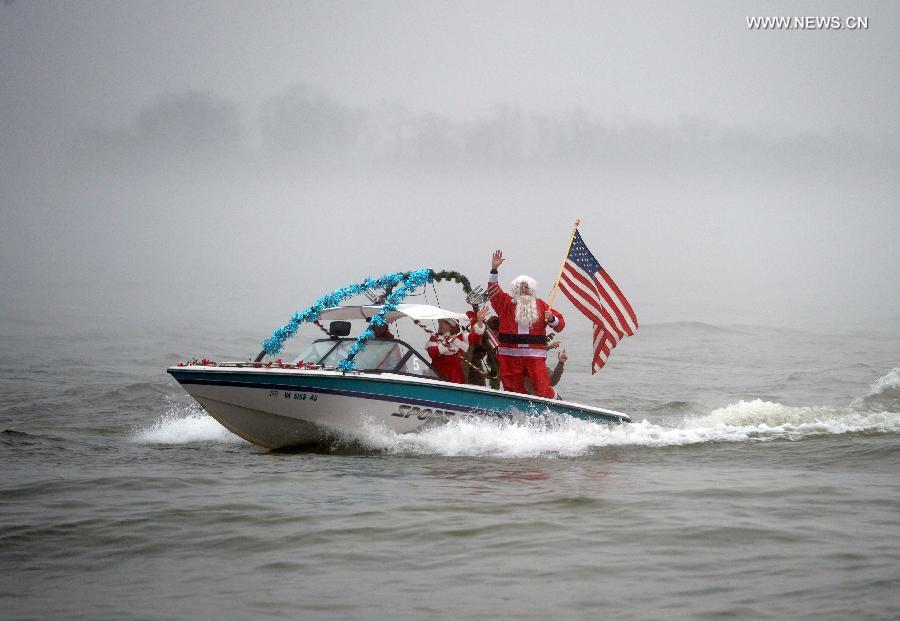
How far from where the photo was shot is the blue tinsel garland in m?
13.2

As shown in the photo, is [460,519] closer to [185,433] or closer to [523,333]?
[523,333]

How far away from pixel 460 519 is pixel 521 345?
5268mm

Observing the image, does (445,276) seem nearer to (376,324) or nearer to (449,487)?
(376,324)

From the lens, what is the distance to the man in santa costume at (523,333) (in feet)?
45.1

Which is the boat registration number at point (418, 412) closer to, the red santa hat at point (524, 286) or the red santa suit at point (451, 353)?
the red santa suit at point (451, 353)

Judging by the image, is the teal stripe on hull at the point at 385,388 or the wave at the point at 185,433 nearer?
the teal stripe on hull at the point at 385,388

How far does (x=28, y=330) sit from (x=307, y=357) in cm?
2982

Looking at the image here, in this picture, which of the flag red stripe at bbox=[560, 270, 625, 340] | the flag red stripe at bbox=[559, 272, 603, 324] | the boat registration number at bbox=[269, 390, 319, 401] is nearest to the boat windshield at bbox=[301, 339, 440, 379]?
the boat registration number at bbox=[269, 390, 319, 401]

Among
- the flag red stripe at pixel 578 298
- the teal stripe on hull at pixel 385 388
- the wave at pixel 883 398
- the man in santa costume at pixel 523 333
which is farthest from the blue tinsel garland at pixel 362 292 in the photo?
the wave at pixel 883 398

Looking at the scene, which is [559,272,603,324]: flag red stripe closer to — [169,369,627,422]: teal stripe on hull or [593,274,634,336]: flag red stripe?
[593,274,634,336]: flag red stripe

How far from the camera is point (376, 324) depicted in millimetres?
13211

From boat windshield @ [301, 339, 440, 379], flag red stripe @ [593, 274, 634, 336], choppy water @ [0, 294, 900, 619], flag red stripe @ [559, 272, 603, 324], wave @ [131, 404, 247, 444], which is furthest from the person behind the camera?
flag red stripe @ [593, 274, 634, 336]

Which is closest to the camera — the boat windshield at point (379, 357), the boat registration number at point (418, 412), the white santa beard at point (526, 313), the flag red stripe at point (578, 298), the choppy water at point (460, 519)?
the choppy water at point (460, 519)

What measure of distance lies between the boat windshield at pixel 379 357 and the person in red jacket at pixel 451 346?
507 mm
